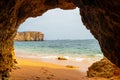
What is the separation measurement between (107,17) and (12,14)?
11.7 feet

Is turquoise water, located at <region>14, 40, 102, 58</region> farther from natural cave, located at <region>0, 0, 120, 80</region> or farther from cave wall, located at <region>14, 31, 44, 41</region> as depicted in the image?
cave wall, located at <region>14, 31, 44, 41</region>

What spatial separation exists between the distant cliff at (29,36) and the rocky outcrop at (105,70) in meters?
97.0

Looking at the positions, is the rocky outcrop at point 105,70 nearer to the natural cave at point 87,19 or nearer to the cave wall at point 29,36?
the natural cave at point 87,19

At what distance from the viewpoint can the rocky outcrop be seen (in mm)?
12227

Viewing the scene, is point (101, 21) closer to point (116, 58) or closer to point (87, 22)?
point (116, 58)

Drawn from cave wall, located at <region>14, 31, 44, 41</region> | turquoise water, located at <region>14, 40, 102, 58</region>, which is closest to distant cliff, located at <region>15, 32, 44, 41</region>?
cave wall, located at <region>14, 31, 44, 41</region>

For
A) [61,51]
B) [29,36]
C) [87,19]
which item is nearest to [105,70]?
[87,19]

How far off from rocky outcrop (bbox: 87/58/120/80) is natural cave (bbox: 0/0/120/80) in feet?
11.7

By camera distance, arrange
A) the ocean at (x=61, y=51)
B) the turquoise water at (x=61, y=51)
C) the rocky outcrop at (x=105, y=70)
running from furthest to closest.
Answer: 1. the turquoise water at (x=61, y=51)
2. the ocean at (x=61, y=51)
3. the rocky outcrop at (x=105, y=70)

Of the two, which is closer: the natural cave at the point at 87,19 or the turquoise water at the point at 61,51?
the natural cave at the point at 87,19

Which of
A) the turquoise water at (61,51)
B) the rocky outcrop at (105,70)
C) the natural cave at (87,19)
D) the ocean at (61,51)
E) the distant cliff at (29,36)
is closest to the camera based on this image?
the natural cave at (87,19)

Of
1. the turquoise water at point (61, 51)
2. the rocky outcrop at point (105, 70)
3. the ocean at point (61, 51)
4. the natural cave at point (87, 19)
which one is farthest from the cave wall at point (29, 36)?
the natural cave at point (87, 19)

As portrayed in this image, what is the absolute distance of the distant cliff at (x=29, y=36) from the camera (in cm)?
10988

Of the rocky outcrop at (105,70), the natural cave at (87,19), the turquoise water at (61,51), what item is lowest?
the turquoise water at (61,51)
